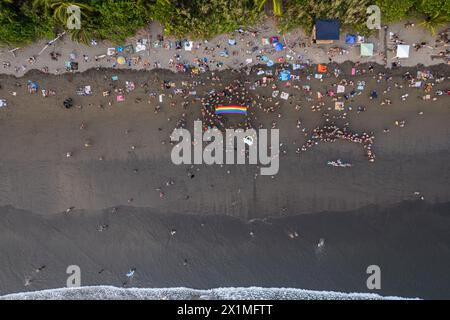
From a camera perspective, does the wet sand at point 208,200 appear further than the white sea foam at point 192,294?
No

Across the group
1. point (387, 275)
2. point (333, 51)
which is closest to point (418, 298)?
point (387, 275)

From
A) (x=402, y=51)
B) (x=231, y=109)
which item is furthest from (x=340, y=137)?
(x=231, y=109)

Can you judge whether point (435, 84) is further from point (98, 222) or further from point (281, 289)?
point (98, 222)

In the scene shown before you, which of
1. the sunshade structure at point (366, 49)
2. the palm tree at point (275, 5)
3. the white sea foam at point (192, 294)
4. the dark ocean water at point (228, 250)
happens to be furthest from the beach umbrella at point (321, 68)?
the white sea foam at point (192, 294)

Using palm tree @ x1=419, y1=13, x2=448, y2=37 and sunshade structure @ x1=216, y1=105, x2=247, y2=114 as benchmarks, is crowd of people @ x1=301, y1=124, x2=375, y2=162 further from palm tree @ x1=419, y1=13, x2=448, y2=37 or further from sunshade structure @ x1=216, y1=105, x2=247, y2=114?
palm tree @ x1=419, y1=13, x2=448, y2=37

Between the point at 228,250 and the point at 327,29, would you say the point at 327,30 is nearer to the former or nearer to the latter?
the point at 327,29

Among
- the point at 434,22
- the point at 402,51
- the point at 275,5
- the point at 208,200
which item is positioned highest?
the point at 275,5

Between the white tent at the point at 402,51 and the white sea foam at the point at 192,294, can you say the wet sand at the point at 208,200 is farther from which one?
the white tent at the point at 402,51
